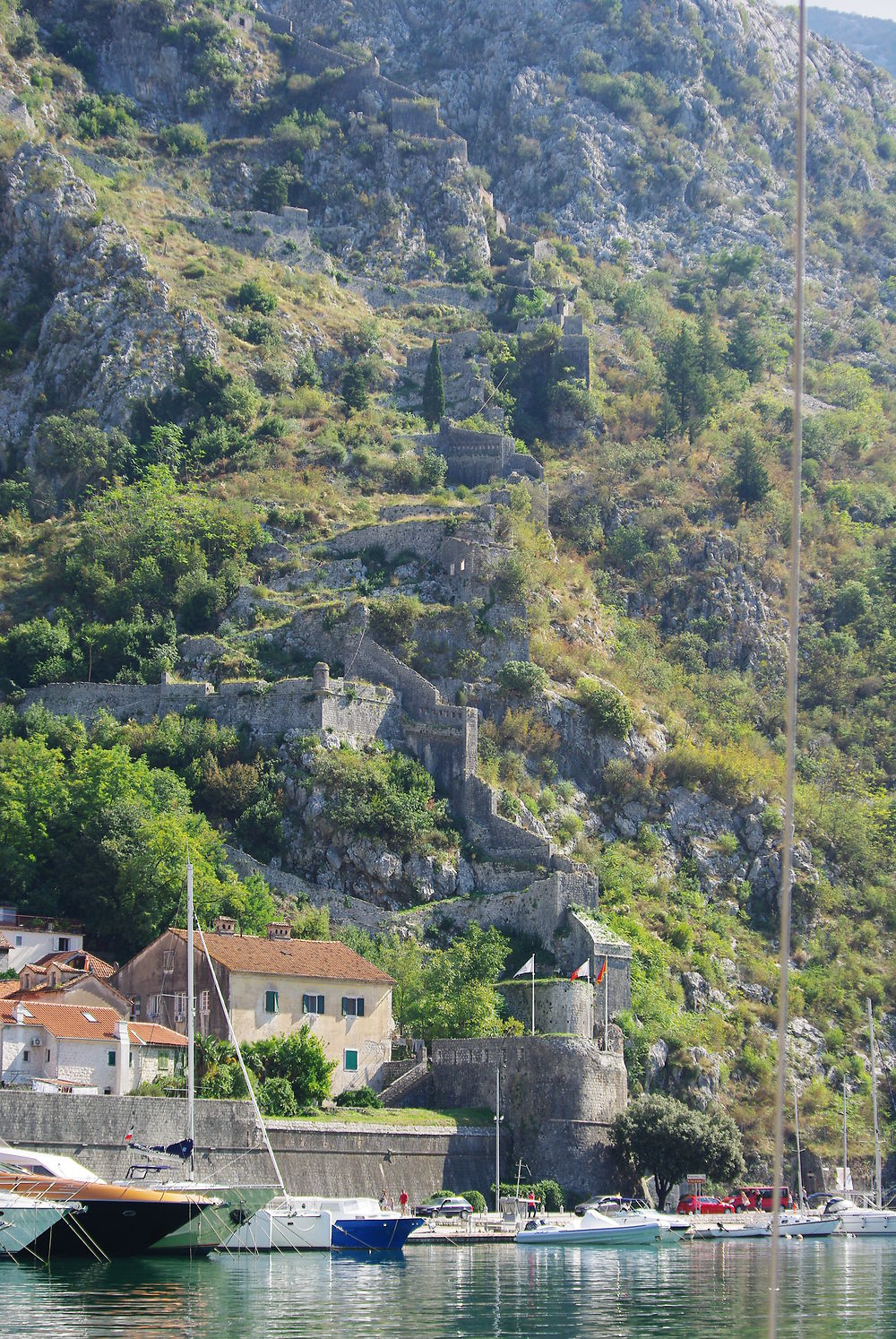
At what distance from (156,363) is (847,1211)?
179ft

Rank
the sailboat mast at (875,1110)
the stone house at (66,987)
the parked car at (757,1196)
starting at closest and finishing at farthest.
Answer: the stone house at (66,987) < the parked car at (757,1196) < the sailboat mast at (875,1110)

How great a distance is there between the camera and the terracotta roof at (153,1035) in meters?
56.2

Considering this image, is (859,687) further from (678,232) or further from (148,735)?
(678,232)

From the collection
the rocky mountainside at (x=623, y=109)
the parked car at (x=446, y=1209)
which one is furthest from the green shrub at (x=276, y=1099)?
the rocky mountainside at (x=623, y=109)

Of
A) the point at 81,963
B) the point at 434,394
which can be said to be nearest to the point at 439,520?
the point at 434,394

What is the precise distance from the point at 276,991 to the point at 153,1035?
4.98 m

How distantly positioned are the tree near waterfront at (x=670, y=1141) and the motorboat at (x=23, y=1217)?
2212cm

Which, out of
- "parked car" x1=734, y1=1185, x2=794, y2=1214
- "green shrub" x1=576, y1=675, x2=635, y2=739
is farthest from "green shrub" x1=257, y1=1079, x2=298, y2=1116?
"green shrub" x1=576, y1=675, x2=635, y2=739

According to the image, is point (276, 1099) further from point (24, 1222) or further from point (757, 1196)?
point (757, 1196)

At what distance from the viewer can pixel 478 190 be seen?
128 meters

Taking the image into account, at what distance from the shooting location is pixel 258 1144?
53.7 metres

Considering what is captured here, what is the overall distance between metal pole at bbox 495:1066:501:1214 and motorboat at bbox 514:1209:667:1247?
290cm

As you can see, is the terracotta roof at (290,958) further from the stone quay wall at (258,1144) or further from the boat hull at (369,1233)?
the boat hull at (369,1233)

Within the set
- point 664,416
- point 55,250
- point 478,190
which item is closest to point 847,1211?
point 664,416
